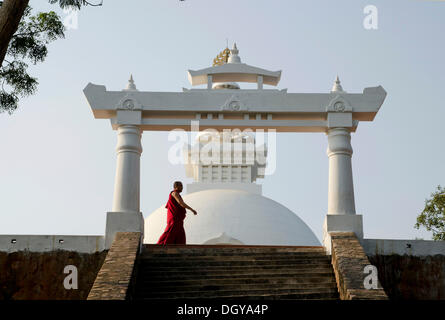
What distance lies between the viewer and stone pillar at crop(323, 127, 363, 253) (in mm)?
14516

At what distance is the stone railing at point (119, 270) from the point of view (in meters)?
10.9

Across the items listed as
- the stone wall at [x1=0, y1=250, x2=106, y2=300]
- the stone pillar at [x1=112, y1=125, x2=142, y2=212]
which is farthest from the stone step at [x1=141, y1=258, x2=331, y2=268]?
the stone pillar at [x1=112, y1=125, x2=142, y2=212]

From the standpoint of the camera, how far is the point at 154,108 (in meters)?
15.5

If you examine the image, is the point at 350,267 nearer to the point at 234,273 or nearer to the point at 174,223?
the point at 234,273

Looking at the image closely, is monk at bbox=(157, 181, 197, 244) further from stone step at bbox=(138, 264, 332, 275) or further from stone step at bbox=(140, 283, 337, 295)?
stone step at bbox=(140, 283, 337, 295)

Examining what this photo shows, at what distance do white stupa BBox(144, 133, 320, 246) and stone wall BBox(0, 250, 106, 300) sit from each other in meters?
8.68

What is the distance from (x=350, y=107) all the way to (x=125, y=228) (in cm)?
530

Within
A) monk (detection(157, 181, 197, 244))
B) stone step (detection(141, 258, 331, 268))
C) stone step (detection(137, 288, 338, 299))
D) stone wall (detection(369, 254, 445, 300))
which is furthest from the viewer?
monk (detection(157, 181, 197, 244))

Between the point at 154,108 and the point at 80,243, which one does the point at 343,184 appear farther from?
the point at 80,243

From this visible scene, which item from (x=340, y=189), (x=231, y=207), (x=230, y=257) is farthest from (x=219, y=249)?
(x=231, y=207)

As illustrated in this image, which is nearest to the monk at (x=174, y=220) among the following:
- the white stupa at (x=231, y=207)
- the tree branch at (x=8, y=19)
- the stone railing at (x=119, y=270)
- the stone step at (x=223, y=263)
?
the stone railing at (x=119, y=270)

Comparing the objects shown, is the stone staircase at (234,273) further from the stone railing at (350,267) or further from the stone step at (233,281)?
the stone railing at (350,267)

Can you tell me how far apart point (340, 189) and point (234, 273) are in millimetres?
3444
